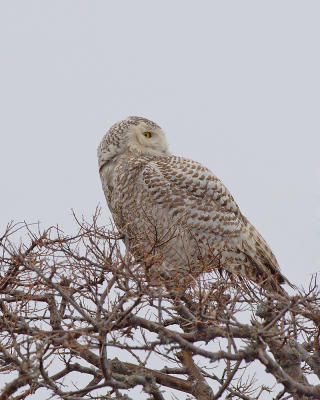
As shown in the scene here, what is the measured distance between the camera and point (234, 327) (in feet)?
13.3

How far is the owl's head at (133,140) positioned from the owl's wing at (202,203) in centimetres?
42

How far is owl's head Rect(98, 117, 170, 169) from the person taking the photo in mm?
8188

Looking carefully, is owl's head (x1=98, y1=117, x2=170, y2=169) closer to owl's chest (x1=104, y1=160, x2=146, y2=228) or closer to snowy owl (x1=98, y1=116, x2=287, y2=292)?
snowy owl (x1=98, y1=116, x2=287, y2=292)

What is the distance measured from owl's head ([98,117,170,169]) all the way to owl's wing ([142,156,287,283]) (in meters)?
0.42

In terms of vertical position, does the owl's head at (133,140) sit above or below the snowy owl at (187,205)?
above

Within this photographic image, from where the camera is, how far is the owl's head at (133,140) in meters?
8.19

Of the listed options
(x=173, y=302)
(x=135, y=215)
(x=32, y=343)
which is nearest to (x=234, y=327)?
(x=173, y=302)

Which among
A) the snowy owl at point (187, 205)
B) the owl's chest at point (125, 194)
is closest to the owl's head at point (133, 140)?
the snowy owl at point (187, 205)

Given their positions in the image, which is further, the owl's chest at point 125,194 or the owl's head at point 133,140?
the owl's head at point 133,140

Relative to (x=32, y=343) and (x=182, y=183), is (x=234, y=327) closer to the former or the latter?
(x=32, y=343)

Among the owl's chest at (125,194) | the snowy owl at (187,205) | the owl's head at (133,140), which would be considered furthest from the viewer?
the owl's head at (133,140)

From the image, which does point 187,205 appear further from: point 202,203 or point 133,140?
point 133,140

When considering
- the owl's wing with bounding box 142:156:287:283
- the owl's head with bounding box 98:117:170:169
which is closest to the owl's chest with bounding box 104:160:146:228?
the owl's wing with bounding box 142:156:287:283

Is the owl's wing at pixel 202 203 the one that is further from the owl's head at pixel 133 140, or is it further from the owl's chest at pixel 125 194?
the owl's head at pixel 133 140
